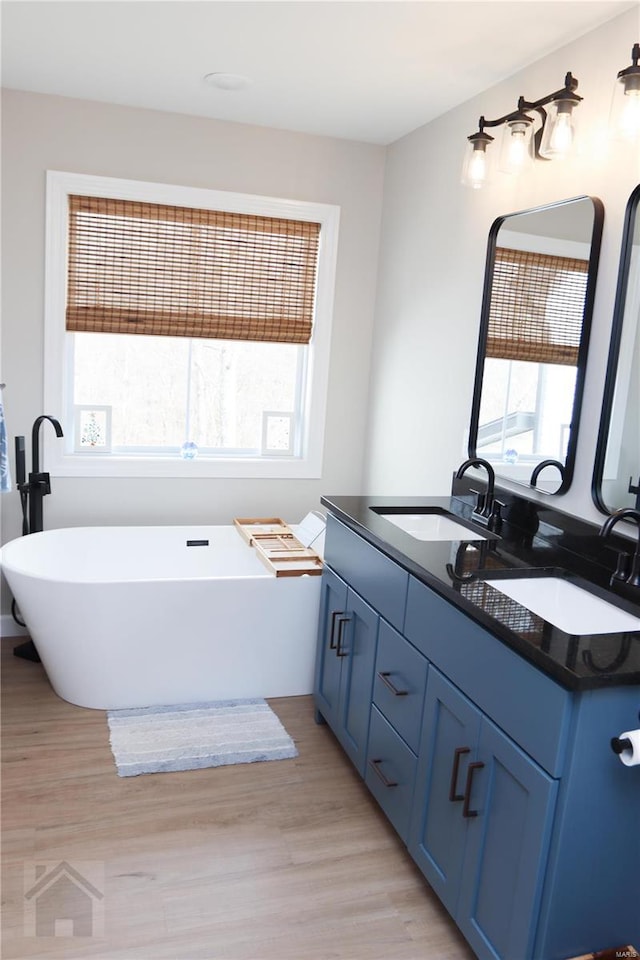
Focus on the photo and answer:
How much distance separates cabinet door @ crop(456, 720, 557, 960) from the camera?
1620 millimetres

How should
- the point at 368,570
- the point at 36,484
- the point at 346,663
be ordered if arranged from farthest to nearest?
the point at 36,484, the point at 346,663, the point at 368,570

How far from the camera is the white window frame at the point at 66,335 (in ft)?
11.8

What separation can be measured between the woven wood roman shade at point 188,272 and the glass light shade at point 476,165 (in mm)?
1313

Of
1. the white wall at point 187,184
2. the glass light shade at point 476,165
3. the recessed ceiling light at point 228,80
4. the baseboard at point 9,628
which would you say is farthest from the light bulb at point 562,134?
the baseboard at point 9,628

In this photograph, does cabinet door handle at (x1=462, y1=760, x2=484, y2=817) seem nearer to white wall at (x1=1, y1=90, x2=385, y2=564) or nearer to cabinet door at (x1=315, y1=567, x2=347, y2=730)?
cabinet door at (x1=315, y1=567, x2=347, y2=730)

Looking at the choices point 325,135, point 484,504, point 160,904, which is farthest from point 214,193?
point 160,904

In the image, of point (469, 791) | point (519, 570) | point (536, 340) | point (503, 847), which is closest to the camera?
point (503, 847)

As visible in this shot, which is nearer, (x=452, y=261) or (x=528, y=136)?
(x=528, y=136)

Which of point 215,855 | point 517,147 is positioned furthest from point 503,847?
point 517,147

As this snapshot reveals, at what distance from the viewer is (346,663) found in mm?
2793

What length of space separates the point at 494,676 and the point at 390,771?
0.76 m

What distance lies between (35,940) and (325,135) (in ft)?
11.6

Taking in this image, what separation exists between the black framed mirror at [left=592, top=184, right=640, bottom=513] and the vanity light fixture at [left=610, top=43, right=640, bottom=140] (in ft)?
0.51

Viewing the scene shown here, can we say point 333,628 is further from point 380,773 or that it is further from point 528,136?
point 528,136
